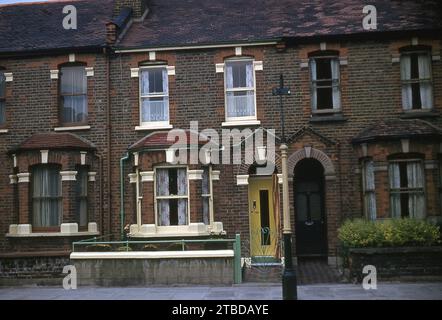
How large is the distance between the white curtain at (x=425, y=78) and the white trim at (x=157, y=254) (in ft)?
27.1

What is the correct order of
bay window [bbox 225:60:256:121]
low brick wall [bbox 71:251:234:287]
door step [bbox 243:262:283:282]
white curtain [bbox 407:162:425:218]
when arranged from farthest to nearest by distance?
bay window [bbox 225:60:256:121]
white curtain [bbox 407:162:425:218]
door step [bbox 243:262:283:282]
low brick wall [bbox 71:251:234:287]

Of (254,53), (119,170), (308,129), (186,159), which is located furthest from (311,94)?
(119,170)

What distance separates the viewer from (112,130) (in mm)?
16906

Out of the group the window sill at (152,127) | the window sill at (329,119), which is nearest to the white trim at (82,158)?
the window sill at (152,127)

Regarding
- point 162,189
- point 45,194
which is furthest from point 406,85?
point 45,194

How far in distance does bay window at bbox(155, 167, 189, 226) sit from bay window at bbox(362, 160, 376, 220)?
5627mm

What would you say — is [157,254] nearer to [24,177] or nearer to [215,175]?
[215,175]

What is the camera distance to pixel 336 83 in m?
16.5

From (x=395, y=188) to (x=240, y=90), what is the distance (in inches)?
230

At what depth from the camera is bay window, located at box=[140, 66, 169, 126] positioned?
16.9m

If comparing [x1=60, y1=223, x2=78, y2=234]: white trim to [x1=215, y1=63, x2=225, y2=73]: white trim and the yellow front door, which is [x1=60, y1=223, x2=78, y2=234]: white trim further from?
[x1=215, y1=63, x2=225, y2=73]: white trim

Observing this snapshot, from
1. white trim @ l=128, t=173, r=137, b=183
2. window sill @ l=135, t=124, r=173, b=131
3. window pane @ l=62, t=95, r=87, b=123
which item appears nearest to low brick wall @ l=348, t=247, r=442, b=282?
window sill @ l=135, t=124, r=173, b=131

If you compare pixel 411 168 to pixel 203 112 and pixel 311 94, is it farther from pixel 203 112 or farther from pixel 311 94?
pixel 203 112

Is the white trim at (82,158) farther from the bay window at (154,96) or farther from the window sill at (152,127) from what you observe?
the bay window at (154,96)
